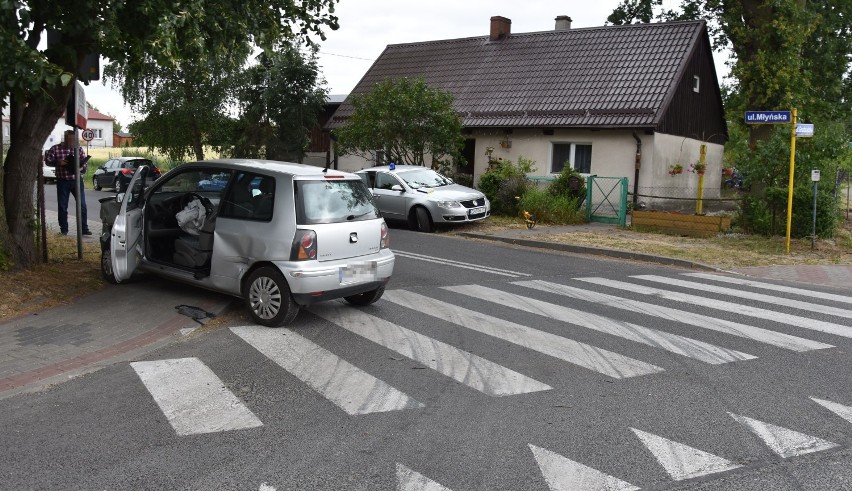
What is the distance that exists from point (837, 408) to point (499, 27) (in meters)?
27.1

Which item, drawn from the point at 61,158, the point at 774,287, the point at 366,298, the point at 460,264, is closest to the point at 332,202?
the point at 366,298

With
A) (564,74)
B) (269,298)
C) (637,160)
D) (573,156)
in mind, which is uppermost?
(564,74)

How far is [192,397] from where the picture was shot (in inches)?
220

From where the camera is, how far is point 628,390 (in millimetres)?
5945

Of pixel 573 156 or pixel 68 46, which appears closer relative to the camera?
pixel 68 46

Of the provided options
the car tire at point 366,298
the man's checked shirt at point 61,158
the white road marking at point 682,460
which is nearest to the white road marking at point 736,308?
the car tire at point 366,298

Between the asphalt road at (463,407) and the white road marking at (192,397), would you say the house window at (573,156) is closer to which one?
the asphalt road at (463,407)

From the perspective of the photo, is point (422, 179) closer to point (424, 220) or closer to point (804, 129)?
point (424, 220)

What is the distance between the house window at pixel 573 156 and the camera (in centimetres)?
2461

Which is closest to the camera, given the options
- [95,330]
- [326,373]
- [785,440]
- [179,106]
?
[785,440]

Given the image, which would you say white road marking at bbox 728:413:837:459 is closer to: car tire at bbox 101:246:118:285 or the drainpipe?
car tire at bbox 101:246:118:285

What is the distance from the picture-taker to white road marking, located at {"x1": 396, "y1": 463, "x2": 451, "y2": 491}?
13.6 feet

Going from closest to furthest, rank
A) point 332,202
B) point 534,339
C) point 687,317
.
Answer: point 534,339 → point 332,202 → point 687,317

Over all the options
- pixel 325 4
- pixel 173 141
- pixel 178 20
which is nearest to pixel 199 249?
pixel 178 20
